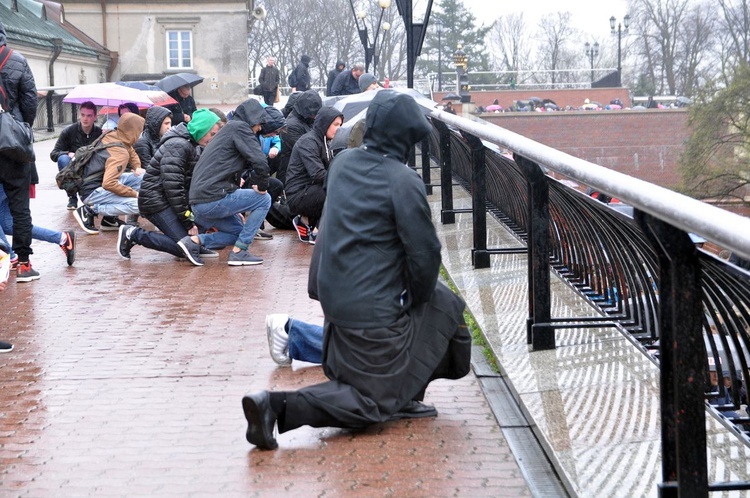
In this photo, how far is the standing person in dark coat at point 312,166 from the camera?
10.9m

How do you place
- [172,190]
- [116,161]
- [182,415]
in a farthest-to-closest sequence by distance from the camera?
[116,161] < [172,190] < [182,415]

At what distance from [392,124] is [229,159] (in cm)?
551

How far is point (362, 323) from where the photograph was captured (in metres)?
4.89

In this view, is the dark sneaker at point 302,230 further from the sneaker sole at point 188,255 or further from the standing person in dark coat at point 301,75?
the standing person in dark coat at point 301,75

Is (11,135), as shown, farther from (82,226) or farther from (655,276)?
(655,276)

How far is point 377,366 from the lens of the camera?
492 centimetres

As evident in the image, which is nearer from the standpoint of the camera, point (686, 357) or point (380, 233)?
point (686, 357)

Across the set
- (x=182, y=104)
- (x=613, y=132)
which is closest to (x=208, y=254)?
(x=182, y=104)

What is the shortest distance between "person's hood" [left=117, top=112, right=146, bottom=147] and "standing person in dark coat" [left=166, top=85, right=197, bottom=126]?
4358mm

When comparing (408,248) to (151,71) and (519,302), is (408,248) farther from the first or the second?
(151,71)

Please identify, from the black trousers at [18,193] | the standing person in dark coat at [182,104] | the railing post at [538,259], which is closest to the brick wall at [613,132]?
the standing person in dark coat at [182,104]

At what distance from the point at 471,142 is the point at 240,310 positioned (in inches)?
84.7

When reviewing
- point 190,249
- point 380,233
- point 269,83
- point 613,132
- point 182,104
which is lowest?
point 190,249

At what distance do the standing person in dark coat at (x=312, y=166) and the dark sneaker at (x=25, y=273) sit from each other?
276 cm
